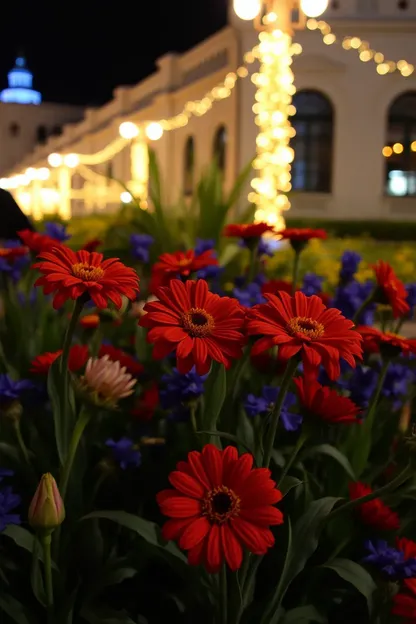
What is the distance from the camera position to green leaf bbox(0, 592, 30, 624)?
2.55 ft

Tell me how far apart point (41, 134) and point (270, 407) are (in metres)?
32.9

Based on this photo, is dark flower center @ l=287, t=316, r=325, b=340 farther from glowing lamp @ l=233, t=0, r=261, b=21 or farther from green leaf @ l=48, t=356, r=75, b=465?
glowing lamp @ l=233, t=0, r=261, b=21

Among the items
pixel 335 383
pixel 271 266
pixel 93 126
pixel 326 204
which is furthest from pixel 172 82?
pixel 335 383

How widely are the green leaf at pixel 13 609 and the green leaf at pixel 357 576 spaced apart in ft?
1.12

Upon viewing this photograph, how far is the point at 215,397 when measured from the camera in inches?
31.3

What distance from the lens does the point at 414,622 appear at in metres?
0.62

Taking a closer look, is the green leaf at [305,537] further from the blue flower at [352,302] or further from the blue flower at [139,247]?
the blue flower at [139,247]

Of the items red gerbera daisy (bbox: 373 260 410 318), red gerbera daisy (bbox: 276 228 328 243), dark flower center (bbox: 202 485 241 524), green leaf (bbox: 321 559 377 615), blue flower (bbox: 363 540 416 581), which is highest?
red gerbera daisy (bbox: 276 228 328 243)

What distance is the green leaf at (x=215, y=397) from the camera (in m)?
0.79

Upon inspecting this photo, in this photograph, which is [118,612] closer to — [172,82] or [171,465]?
[171,465]

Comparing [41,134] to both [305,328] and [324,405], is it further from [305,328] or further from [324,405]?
[305,328]

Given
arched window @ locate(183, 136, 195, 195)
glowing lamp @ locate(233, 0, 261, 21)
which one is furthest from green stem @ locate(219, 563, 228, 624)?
arched window @ locate(183, 136, 195, 195)

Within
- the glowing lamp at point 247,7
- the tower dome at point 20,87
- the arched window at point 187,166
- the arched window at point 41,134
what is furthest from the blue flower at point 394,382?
the tower dome at point 20,87

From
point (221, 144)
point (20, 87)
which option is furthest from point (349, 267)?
point (20, 87)
